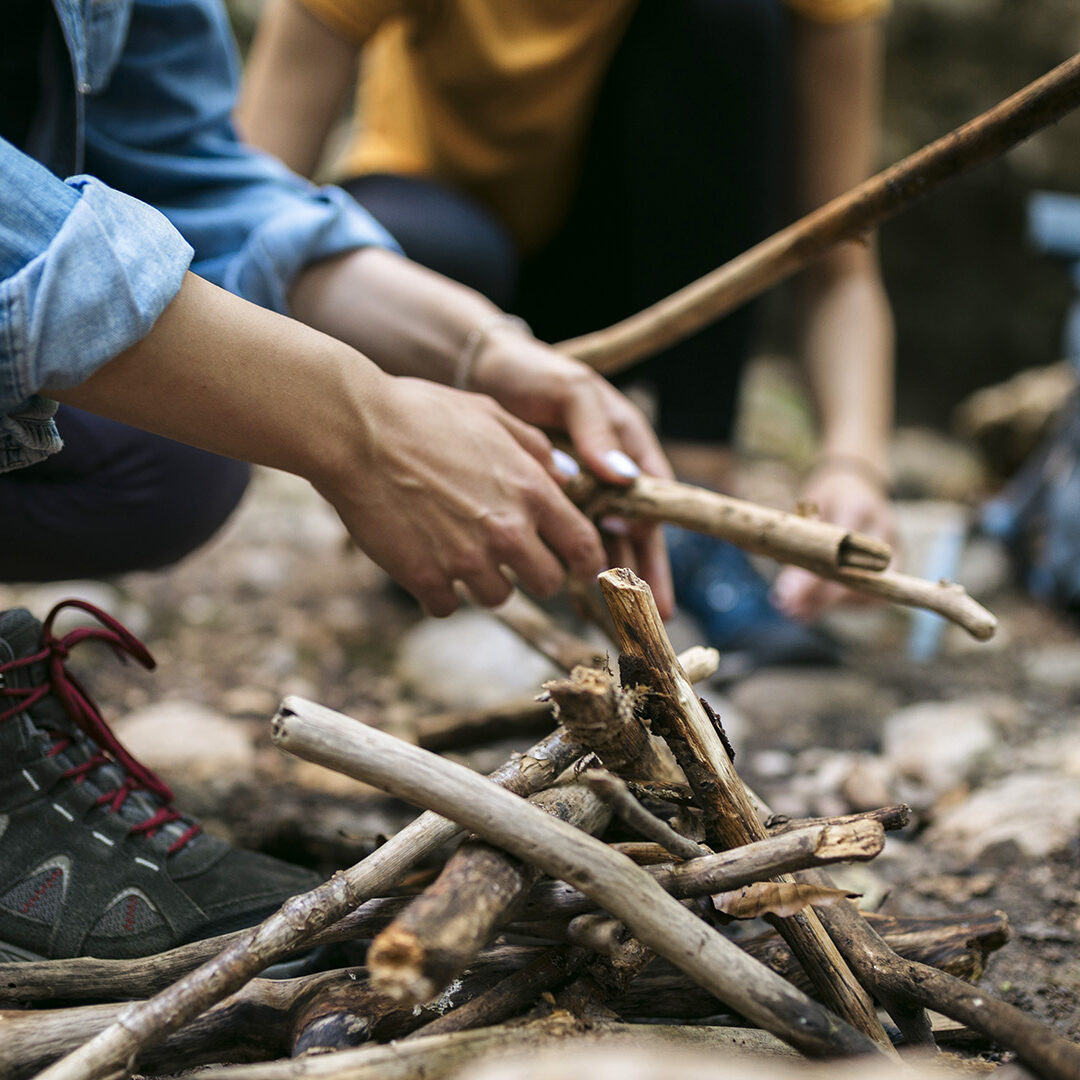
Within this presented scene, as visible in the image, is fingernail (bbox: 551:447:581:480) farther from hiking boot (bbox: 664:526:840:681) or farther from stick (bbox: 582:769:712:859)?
hiking boot (bbox: 664:526:840:681)

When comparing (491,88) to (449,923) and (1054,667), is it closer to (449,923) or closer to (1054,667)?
(1054,667)

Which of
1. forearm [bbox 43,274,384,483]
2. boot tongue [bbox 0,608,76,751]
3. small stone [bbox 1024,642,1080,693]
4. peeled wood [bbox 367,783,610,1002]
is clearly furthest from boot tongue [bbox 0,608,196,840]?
small stone [bbox 1024,642,1080,693]

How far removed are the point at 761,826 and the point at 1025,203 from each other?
3.71 metres

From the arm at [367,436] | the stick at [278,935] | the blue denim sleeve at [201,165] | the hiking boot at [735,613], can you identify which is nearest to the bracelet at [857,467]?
the hiking boot at [735,613]

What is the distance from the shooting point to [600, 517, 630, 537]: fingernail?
1130mm

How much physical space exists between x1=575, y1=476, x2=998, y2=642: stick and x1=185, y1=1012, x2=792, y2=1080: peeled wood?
18.5 inches

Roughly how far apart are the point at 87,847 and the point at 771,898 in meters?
0.57

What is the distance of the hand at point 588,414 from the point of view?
1.08 meters

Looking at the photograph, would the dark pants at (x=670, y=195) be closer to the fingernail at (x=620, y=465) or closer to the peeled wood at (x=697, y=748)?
the fingernail at (x=620, y=465)

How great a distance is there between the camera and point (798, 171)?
6.62ft

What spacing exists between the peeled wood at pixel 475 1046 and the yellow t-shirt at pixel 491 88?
5.37 ft

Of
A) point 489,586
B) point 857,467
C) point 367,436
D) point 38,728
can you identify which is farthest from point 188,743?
point 857,467

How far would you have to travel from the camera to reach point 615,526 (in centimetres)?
114

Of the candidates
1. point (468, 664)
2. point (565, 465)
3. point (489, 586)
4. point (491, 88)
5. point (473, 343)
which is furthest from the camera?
point (491, 88)
